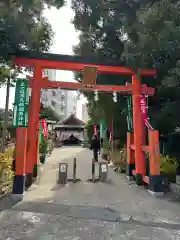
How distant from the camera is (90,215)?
6316 millimetres

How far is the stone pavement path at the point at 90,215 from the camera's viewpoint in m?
5.09

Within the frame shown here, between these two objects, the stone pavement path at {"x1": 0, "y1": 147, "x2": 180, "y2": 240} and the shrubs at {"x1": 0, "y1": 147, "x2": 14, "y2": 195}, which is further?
the shrubs at {"x1": 0, "y1": 147, "x2": 14, "y2": 195}

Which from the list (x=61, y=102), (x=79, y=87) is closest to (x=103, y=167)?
(x=79, y=87)

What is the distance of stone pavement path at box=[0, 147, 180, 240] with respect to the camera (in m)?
5.09

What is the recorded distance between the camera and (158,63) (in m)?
9.18

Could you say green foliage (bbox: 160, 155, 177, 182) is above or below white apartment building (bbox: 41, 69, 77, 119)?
below

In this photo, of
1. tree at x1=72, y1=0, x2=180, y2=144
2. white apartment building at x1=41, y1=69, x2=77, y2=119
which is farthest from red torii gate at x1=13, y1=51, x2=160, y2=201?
white apartment building at x1=41, y1=69, x2=77, y2=119

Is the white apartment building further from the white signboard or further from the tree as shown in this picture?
the white signboard

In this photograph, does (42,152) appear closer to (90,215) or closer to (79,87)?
(79,87)

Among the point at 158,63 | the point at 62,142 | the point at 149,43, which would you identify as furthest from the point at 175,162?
the point at 62,142

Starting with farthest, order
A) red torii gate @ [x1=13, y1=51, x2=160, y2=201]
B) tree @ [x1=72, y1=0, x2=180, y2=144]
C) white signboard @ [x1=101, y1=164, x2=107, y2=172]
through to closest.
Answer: white signboard @ [x1=101, y1=164, x2=107, y2=172]
red torii gate @ [x1=13, y1=51, x2=160, y2=201]
tree @ [x1=72, y1=0, x2=180, y2=144]

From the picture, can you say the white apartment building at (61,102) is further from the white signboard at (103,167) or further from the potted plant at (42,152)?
the white signboard at (103,167)

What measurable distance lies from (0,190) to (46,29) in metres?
6.53

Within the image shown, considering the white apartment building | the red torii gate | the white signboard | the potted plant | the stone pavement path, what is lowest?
the stone pavement path
